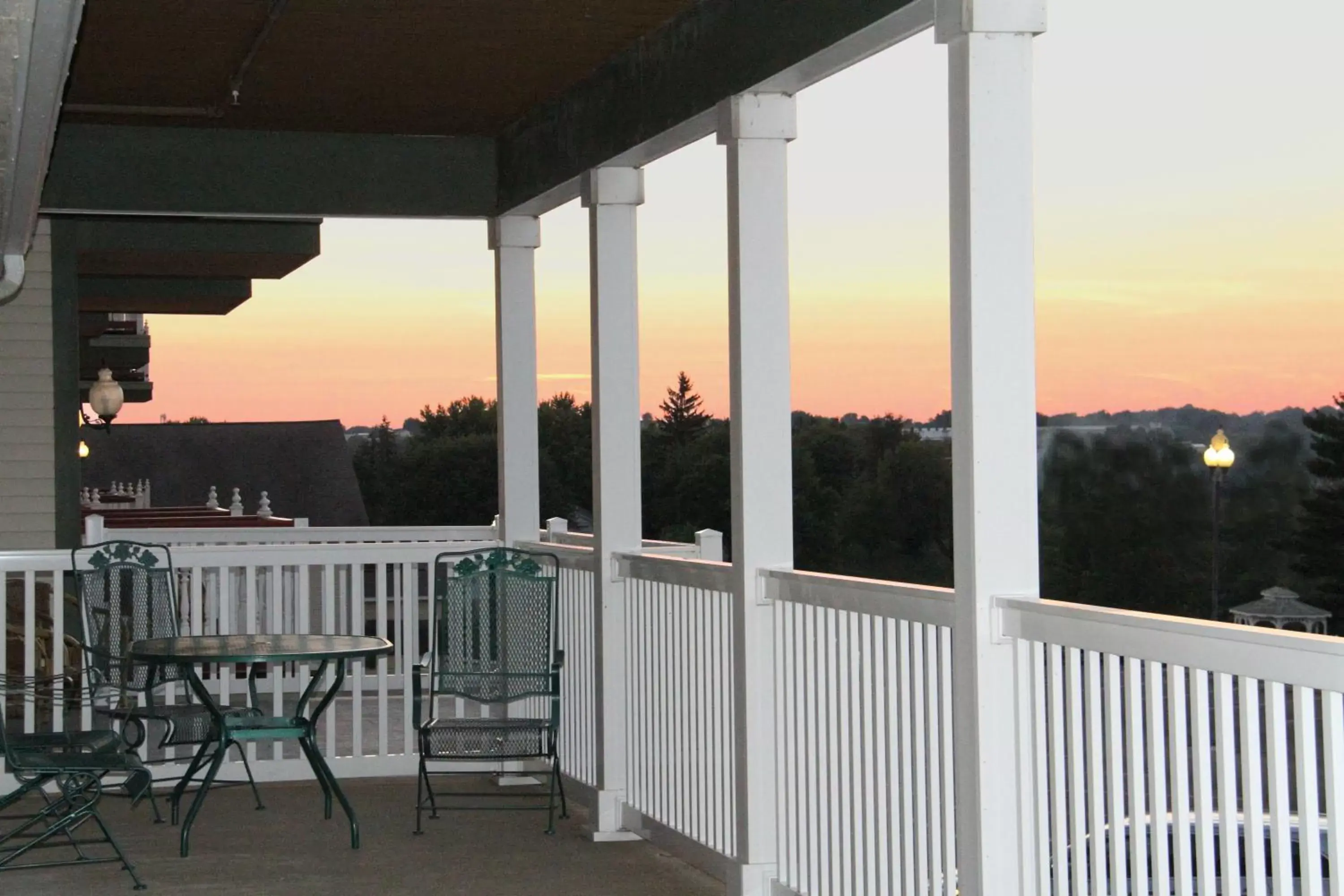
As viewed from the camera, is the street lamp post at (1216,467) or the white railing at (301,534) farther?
the street lamp post at (1216,467)

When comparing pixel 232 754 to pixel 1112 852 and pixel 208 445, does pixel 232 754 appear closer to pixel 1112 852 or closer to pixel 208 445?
pixel 1112 852

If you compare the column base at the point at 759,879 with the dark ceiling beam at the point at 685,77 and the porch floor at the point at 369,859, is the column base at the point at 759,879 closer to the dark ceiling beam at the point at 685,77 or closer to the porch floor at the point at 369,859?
the porch floor at the point at 369,859

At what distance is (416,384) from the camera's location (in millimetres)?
23109

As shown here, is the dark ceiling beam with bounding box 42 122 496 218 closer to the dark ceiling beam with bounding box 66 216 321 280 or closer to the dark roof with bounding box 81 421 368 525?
the dark ceiling beam with bounding box 66 216 321 280

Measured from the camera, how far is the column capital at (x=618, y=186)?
6.10 meters

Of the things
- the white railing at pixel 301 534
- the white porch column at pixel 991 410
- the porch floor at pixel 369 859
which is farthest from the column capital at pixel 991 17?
the white railing at pixel 301 534

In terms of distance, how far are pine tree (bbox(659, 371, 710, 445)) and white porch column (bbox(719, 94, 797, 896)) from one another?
852 inches

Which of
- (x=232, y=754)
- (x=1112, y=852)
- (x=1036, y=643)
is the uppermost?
(x=1036, y=643)

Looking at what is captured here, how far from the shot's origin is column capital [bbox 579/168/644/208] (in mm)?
6098

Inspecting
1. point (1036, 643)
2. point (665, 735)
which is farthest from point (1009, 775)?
point (665, 735)

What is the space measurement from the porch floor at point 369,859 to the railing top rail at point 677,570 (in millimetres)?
988

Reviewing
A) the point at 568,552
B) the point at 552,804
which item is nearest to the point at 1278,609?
the point at 568,552

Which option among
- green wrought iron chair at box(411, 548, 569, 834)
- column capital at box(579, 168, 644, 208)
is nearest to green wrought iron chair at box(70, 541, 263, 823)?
A: green wrought iron chair at box(411, 548, 569, 834)

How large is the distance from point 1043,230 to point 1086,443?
13.6 ft
